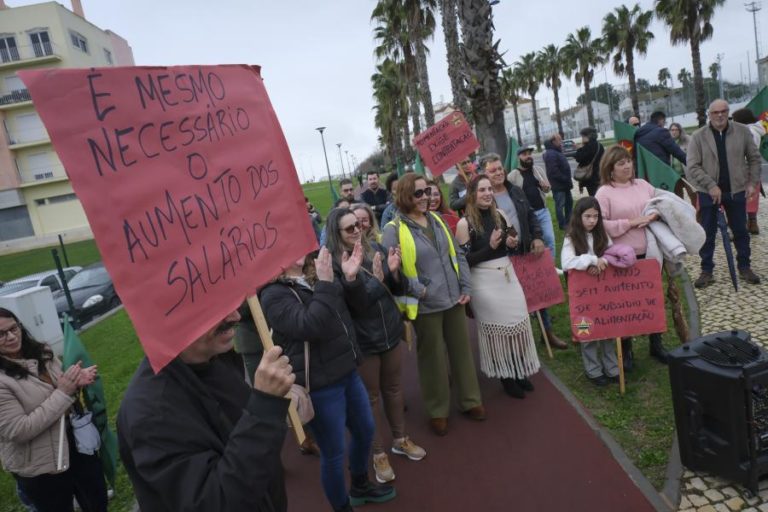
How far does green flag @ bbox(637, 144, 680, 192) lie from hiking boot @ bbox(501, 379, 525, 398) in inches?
111

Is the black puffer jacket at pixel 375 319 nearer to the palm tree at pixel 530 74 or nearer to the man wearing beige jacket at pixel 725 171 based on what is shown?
the man wearing beige jacket at pixel 725 171

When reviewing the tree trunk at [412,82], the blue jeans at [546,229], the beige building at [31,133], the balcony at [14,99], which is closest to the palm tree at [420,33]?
the tree trunk at [412,82]

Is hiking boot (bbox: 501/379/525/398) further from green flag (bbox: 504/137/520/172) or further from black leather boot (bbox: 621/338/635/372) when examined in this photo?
green flag (bbox: 504/137/520/172)

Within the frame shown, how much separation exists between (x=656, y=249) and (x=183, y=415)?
4051 mm

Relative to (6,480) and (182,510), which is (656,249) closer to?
(182,510)

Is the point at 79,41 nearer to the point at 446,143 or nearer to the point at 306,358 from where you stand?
the point at 446,143

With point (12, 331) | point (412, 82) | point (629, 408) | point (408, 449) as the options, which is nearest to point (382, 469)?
point (408, 449)

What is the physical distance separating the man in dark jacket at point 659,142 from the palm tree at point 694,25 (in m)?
23.1

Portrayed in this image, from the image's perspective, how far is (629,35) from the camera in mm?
36156

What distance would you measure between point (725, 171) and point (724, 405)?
395 centimetres

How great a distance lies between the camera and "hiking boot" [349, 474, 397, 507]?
130 inches

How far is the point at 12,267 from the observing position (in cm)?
1639

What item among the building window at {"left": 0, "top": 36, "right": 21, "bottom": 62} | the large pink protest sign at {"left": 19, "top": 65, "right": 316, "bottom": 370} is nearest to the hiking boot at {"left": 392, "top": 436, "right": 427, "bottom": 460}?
the large pink protest sign at {"left": 19, "top": 65, "right": 316, "bottom": 370}

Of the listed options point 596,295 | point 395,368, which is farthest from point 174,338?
point 596,295
